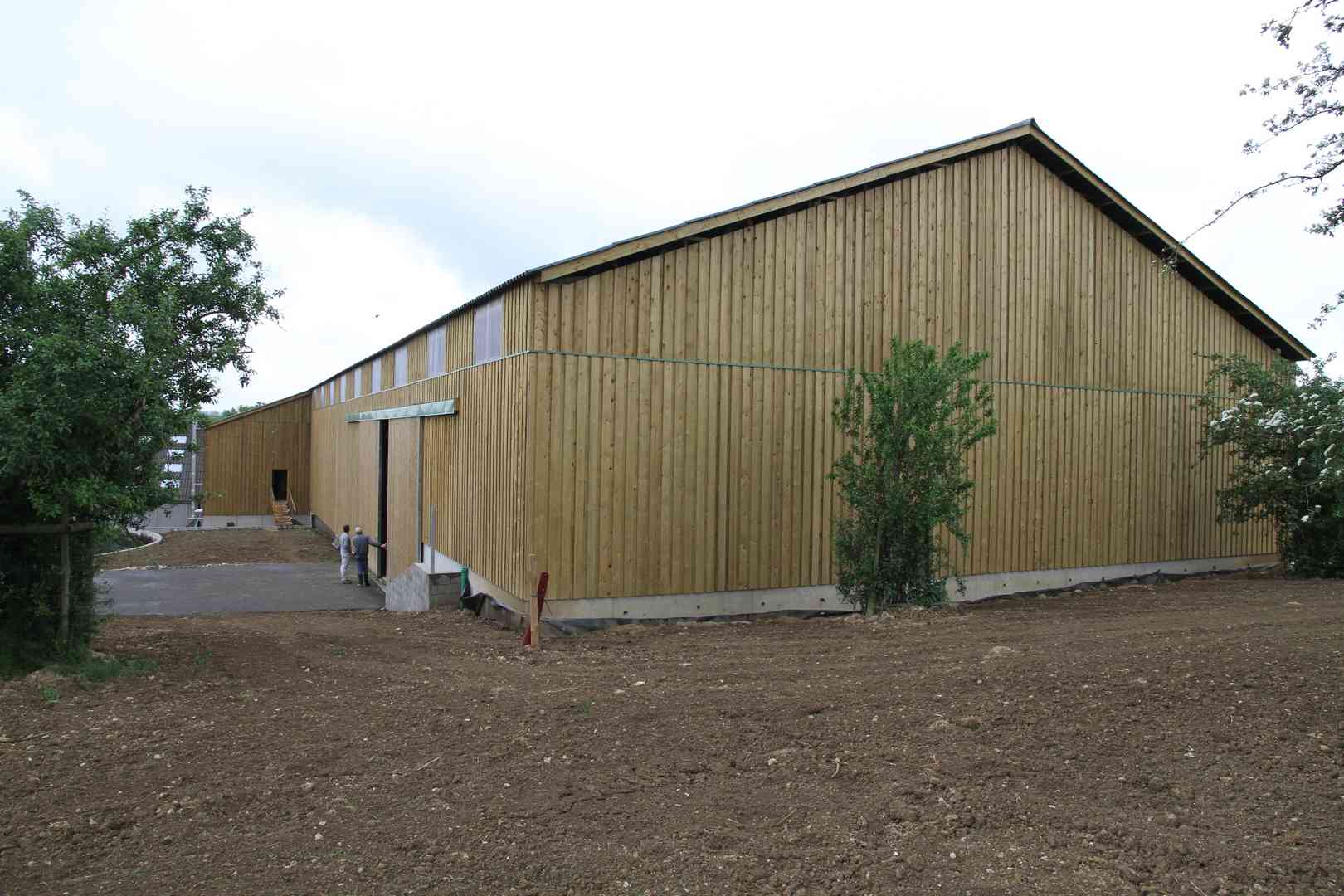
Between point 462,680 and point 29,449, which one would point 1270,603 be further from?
point 29,449

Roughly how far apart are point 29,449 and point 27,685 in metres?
1.86

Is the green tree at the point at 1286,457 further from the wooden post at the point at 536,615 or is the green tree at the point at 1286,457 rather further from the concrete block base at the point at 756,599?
the wooden post at the point at 536,615

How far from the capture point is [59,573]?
7711 mm

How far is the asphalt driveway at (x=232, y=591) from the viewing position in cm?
1659

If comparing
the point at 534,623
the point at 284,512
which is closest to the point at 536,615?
the point at 534,623

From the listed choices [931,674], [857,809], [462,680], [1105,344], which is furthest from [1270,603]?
[462,680]

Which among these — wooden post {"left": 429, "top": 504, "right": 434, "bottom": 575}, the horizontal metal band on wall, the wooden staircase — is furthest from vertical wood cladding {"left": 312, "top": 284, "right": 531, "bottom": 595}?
the wooden staircase

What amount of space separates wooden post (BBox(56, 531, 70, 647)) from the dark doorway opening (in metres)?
12.4

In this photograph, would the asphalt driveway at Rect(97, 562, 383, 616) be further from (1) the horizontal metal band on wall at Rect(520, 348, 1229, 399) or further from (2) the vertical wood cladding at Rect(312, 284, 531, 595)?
(1) the horizontal metal band on wall at Rect(520, 348, 1229, 399)

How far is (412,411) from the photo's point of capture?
17.0 metres

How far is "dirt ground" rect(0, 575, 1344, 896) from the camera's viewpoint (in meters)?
4.25

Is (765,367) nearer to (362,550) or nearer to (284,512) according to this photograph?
(362,550)

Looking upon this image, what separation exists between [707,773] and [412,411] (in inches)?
508

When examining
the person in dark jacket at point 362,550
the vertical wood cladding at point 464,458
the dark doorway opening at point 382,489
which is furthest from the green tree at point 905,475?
the person in dark jacket at point 362,550
